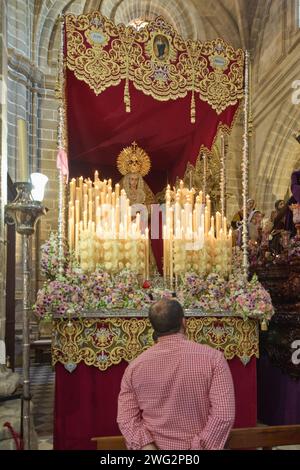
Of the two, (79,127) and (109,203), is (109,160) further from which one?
(109,203)

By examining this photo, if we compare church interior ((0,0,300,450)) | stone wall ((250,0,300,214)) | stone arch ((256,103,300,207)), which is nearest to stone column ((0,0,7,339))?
church interior ((0,0,300,450))

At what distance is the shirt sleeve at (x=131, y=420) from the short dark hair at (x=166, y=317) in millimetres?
284

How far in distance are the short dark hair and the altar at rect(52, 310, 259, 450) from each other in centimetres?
263

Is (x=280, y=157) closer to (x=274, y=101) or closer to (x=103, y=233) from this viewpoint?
(x=274, y=101)

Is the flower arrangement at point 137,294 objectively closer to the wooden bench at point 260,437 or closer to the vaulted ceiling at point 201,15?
the wooden bench at point 260,437

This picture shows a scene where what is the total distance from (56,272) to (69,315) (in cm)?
66

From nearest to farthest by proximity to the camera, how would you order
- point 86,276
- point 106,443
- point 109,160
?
point 106,443, point 86,276, point 109,160

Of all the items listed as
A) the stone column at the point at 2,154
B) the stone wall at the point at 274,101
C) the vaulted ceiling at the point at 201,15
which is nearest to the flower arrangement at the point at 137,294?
the stone column at the point at 2,154

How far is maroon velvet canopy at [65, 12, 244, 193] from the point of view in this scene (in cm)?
612

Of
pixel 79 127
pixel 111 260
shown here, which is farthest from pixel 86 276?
pixel 79 127

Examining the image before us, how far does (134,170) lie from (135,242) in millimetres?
2413

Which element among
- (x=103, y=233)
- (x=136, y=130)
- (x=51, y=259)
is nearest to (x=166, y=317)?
(x=103, y=233)

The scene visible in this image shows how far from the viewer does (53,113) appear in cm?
1404

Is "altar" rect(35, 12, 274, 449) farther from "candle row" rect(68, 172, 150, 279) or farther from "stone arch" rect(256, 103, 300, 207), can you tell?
"stone arch" rect(256, 103, 300, 207)
